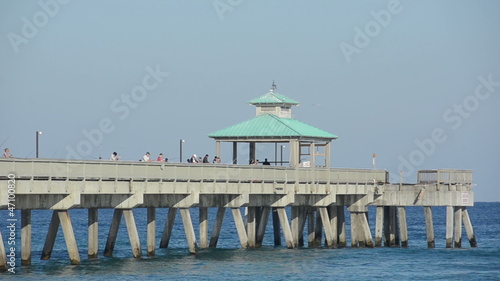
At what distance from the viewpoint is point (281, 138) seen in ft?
223

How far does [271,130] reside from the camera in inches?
2707

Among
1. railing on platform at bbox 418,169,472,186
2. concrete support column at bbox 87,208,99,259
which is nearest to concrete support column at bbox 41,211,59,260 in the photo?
concrete support column at bbox 87,208,99,259

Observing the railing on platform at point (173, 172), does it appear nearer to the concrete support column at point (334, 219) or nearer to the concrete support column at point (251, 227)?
the concrete support column at point (334, 219)

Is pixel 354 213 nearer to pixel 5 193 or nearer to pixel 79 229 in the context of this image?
pixel 5 193

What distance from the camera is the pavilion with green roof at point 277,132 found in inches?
2675

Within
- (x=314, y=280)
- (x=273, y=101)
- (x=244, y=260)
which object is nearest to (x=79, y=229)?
(x=273, y=101)

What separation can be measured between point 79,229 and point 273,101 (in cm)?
4609

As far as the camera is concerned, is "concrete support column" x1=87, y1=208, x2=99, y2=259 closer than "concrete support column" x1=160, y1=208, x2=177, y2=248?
Yes

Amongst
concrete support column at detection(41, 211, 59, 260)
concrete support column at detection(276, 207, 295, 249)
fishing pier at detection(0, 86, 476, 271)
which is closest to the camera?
fishing pier at detection(0, 86, 476, 271)

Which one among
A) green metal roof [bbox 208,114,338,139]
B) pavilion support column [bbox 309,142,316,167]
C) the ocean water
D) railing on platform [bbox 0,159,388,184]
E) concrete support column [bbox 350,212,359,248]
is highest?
green metal roof [bbox 208,114,338,139]

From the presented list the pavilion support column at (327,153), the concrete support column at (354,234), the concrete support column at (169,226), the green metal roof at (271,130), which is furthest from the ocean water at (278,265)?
the green metal roof at (271,130)

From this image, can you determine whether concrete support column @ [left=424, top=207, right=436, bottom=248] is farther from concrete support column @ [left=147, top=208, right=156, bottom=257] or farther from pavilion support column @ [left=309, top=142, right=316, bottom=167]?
concrete support column @ [left=147, top=208, right=156, bottom=257]

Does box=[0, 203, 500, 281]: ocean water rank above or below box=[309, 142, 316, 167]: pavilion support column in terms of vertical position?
below

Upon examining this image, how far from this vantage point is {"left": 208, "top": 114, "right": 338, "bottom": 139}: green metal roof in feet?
223
